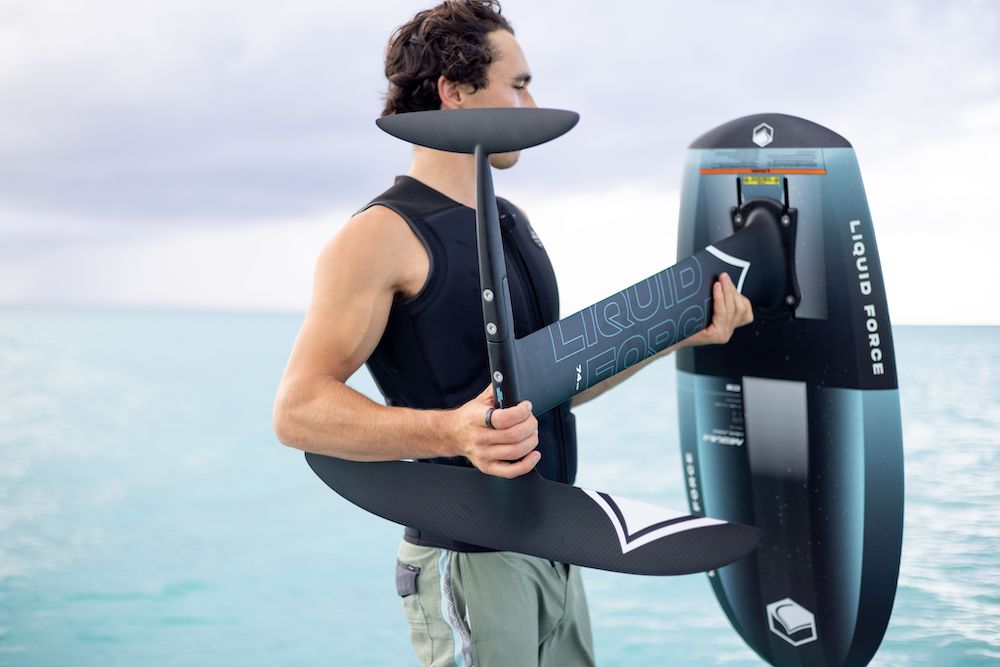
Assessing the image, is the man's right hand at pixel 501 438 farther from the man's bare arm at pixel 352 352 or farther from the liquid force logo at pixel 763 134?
the liquid force logo at pixel 763 134

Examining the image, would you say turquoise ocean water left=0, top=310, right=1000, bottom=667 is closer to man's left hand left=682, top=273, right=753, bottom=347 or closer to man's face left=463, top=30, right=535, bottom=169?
man's left hand left=682, top=273, right=753, bottom=347

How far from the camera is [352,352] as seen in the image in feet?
4.15

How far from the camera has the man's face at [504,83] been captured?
1.41m

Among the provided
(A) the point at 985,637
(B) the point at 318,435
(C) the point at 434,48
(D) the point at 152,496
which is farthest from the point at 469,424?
(D) the point at 152,496

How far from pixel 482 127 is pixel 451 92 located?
35cm

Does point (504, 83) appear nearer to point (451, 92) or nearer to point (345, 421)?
point (451, 92)

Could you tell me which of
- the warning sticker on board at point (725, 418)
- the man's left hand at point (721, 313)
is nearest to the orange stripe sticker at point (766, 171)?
the man's left hand at point (721, 313)

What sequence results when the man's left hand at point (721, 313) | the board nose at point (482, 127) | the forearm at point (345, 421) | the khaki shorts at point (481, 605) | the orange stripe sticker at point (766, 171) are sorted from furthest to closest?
the orange stripe sticker at point (766, 171), the man's left hand at point (721, 313), the khaki shorts at point (481, 605), the forearm at point (345, 421), the board nose at point (482, 127)

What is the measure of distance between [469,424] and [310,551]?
5.03 metres

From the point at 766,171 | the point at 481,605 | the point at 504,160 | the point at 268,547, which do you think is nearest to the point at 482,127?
the point at 504,160

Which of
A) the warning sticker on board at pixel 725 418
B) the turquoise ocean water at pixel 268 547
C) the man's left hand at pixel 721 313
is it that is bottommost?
the turquoise ocean water at pixel 268 547

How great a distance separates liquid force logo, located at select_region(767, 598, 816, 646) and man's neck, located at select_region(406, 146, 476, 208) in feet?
3.52

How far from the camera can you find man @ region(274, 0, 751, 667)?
123 centimetres

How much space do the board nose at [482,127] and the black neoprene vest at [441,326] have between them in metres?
0.21
